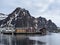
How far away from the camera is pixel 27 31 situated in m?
166

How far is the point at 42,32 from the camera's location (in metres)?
162

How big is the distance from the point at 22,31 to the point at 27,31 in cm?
471

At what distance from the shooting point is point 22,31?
536 ft

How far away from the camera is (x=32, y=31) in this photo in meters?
170

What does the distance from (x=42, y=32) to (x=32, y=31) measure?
1154 cm

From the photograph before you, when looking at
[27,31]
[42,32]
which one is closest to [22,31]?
[27,31]

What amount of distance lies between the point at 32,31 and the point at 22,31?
1098 cm

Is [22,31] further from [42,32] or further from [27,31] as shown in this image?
[42,32]

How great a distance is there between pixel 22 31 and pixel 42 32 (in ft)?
55.5

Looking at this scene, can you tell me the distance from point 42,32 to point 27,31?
13.1 meters
